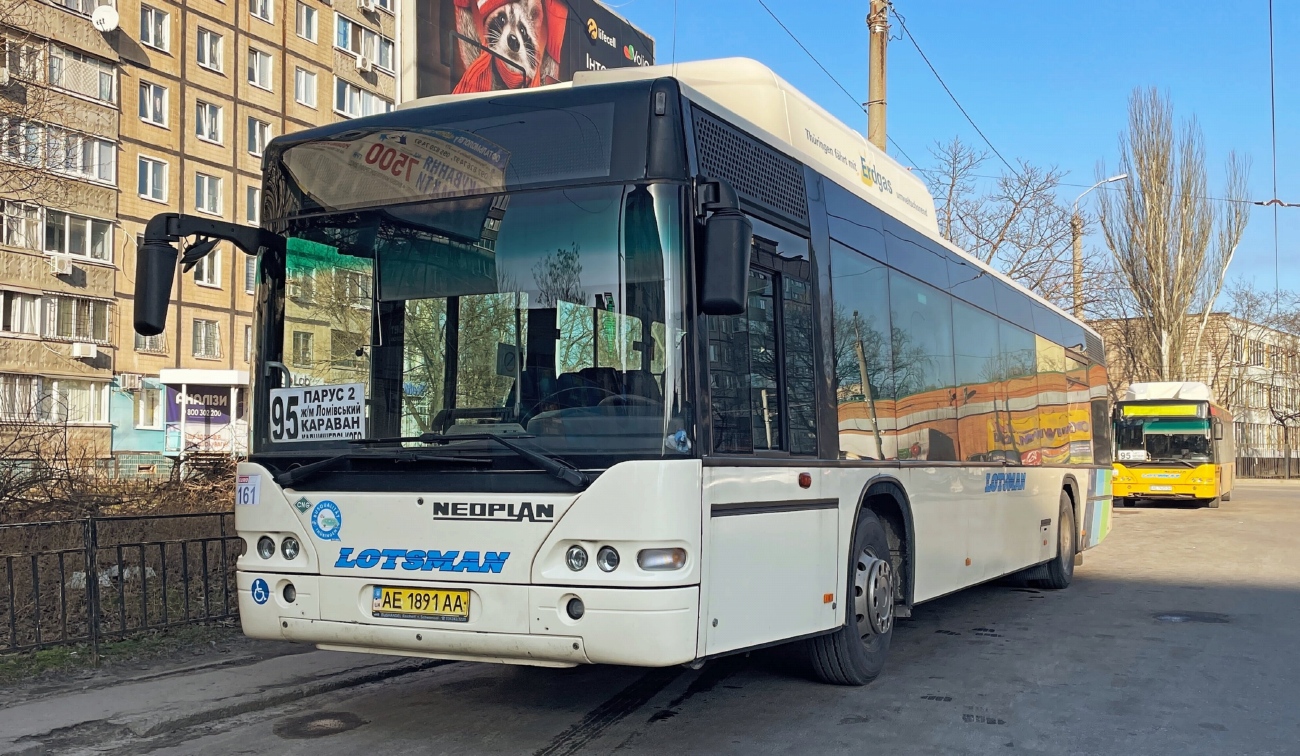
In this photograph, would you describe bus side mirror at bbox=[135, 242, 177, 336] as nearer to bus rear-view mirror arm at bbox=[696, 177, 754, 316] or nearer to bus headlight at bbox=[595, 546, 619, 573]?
bus headlight at bbox=[595, 546, 619, 573]

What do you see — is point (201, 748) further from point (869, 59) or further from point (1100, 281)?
point (1100, 281)

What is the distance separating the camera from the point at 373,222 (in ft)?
20.6

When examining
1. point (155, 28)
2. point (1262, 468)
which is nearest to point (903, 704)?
point (155, 28)

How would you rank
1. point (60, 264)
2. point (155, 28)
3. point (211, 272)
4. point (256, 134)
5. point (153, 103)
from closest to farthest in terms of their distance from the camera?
point (60, 264) → point (155, 28) → point (153, 103) → point (211, 272) → point (256, 134)

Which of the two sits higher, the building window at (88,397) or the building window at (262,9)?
the building window at (262,9)

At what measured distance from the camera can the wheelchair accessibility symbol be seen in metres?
6.32

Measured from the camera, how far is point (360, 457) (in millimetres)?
6062

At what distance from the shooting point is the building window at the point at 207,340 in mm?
43562

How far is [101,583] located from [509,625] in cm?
603

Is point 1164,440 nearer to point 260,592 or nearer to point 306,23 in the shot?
point 260,592

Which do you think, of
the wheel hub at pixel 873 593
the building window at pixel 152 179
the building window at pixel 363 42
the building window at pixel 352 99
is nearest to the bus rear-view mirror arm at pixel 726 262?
the wheel hub at pixel 873 593

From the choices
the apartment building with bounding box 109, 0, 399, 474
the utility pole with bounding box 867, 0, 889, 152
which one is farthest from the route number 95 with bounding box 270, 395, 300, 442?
the apartment building with bounding box 109, 0, 399, 474

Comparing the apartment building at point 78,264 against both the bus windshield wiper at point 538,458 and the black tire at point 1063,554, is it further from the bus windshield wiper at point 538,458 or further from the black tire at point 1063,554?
the bus windshield wiper at point 538,458

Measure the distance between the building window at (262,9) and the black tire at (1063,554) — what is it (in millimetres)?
40105
